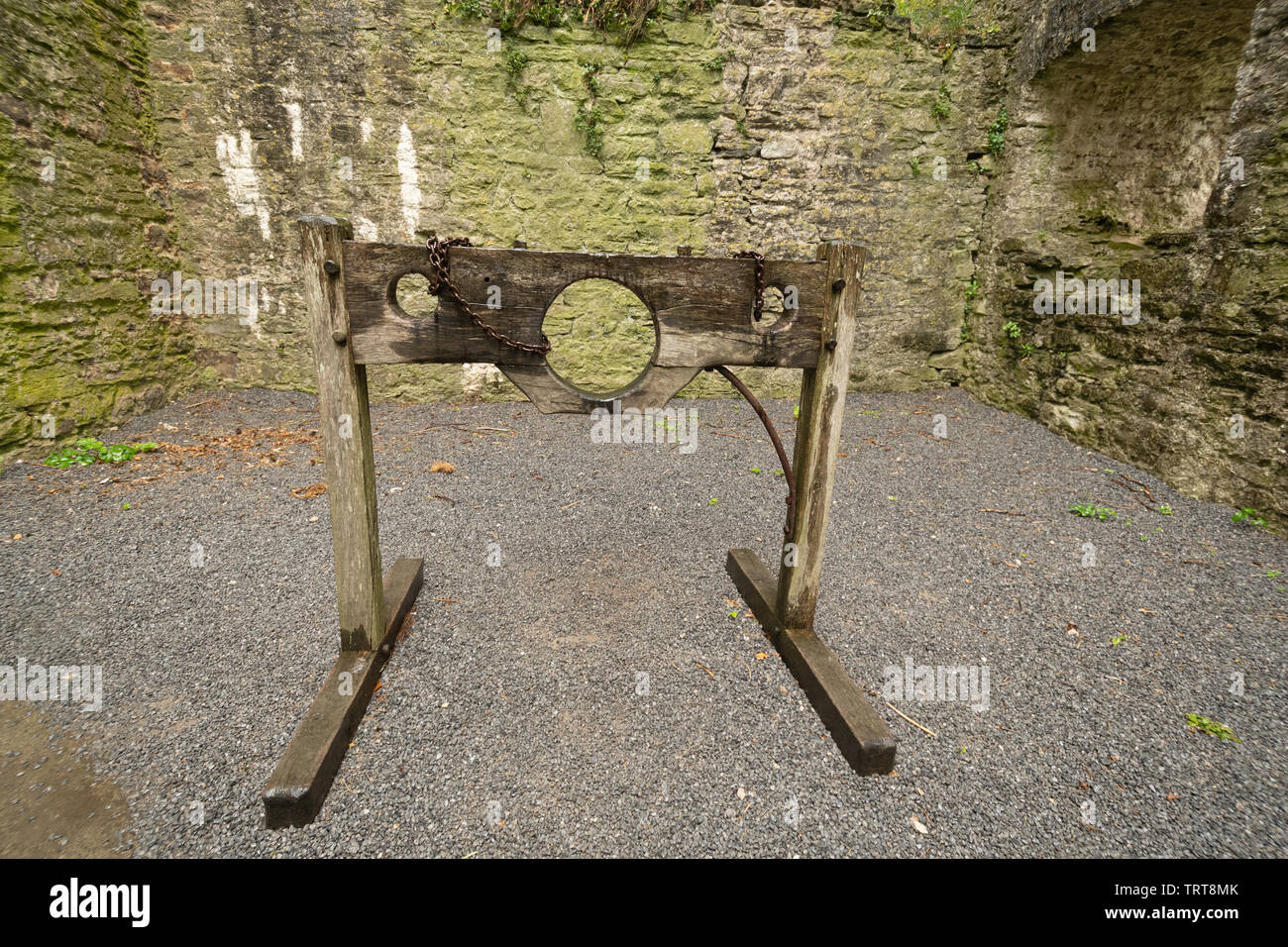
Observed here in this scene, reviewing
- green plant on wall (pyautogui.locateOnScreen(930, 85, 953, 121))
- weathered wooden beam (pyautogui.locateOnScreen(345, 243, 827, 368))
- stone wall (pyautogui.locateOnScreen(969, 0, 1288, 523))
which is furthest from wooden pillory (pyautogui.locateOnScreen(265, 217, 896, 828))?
green plant on wall (pyautogui.locateOnScreen(930, 85, 953, 121))

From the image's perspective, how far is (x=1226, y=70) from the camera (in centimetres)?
423

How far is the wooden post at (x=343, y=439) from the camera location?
1932 millimetres

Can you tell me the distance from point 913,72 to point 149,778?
23.8 ft

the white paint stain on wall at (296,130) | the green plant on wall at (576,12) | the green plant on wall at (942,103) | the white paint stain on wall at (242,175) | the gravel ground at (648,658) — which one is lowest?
the gravel ground at (648,658)

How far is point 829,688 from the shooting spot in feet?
7.14

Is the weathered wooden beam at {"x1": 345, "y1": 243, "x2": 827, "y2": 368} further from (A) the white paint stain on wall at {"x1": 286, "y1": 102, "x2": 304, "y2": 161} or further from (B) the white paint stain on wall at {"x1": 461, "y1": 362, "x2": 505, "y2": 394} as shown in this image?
(A) the white paint stain on wall at {"x1": 286, "y1": 102, "x2": 304, "y2": 161}

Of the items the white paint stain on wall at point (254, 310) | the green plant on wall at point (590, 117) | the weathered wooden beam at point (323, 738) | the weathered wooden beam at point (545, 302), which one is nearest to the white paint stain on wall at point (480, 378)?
the white paint stain on wall at point (254, 310)

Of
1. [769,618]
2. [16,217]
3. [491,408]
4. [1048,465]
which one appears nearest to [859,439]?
[1048,465]

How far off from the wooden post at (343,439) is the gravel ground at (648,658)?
1.05ft

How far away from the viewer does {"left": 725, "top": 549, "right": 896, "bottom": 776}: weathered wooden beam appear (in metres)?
1.96

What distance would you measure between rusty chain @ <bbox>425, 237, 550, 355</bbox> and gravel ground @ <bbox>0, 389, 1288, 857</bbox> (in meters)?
1.35

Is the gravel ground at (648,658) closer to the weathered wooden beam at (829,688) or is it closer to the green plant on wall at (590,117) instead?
the weathered wooden beam at (829,688)

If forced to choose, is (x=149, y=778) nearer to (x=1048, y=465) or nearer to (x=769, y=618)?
(x=769, y=618)

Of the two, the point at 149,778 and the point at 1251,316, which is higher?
the point at 1251,316
